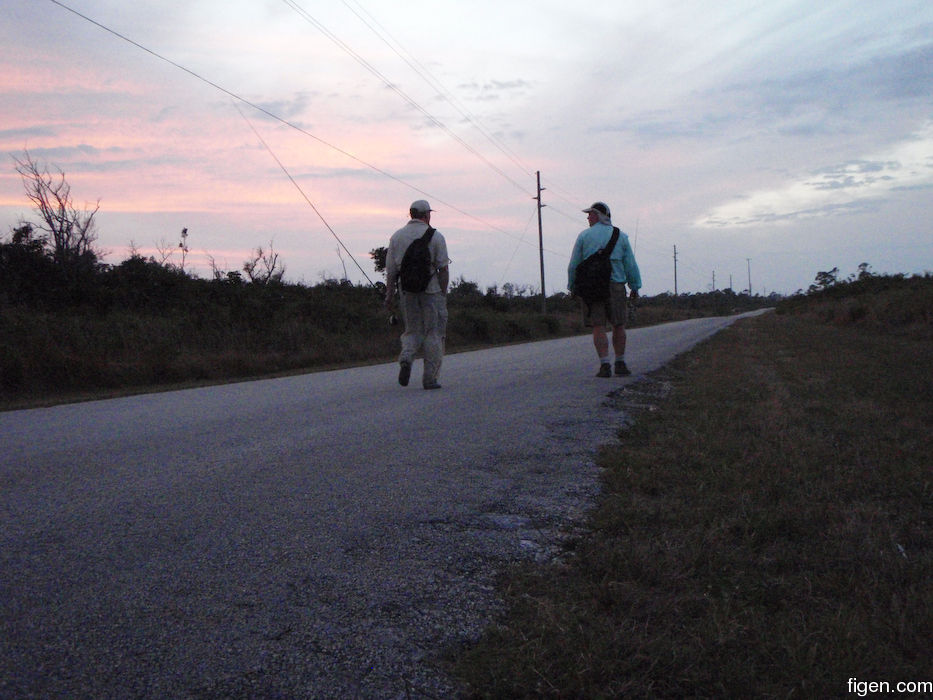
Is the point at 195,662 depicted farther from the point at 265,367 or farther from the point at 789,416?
the point at 265,367

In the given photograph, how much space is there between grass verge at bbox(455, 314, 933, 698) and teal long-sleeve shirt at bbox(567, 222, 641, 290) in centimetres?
413

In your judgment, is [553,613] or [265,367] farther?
[265,367]

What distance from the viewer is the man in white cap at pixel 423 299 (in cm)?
838

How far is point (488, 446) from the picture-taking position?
4.90 m

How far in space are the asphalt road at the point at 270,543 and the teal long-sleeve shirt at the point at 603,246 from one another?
3.43 meters

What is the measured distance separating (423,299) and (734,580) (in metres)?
6.19

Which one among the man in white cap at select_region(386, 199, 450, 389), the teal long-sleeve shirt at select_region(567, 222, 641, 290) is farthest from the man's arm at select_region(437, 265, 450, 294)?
the teal long-sleeve shirt at select_region(567, 222, 641, 290)

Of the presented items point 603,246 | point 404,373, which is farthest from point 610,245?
point 404,373

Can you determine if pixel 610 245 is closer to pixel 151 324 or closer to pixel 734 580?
pixel 734 580

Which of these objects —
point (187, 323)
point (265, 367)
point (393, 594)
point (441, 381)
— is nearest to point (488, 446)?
point (393, 594)

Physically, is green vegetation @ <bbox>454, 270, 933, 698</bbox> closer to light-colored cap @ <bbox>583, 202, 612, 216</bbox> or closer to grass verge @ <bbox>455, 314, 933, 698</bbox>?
grass verge @ <bbox>455, 314, 933, 698</bbox>

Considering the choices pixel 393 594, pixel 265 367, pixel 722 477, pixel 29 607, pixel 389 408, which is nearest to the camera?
pixel 29 607

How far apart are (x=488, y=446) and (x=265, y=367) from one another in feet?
42.1

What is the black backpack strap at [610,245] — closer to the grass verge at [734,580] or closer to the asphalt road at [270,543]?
the asphalt road at [270,543]
